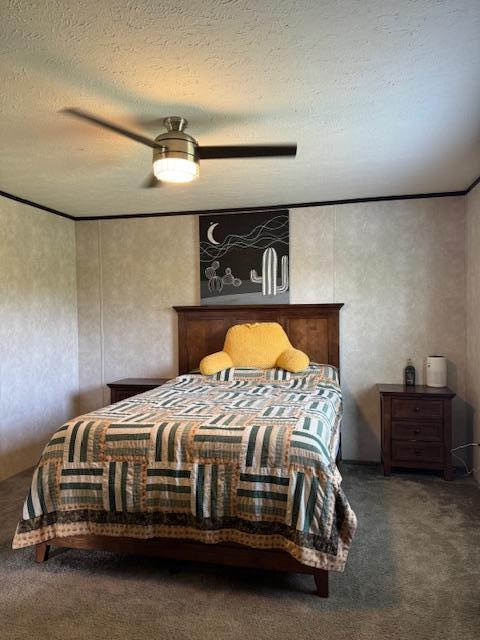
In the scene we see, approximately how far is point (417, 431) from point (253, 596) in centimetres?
Answer: 214

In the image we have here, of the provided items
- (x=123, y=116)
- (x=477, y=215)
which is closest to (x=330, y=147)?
(x=123, y=116)

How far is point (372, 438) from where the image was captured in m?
4.32

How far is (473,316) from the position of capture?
3.88 metres

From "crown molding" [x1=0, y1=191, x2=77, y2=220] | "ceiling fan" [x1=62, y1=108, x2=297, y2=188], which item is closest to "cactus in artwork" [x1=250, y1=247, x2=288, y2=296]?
"crown molding" [x1=0, y1=191, x2=77, y2=220]

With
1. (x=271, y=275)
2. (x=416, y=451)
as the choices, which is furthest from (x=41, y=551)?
(x=271, y=275)

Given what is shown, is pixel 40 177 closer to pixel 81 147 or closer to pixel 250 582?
pixel 81 147

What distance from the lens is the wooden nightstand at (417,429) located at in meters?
3.75

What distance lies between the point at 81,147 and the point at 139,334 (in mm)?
2309

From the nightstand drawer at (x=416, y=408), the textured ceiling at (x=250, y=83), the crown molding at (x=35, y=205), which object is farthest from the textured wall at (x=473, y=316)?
the crown molding at (x=35, y=205)

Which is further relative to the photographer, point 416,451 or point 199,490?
point 416,451

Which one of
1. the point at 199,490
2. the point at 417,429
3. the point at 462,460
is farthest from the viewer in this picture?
the point at 462,460

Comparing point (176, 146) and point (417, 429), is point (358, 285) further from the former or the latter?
point (176, 146)

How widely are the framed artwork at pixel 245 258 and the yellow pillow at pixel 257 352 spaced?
0.37m

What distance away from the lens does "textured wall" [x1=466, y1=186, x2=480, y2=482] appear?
148 inches
